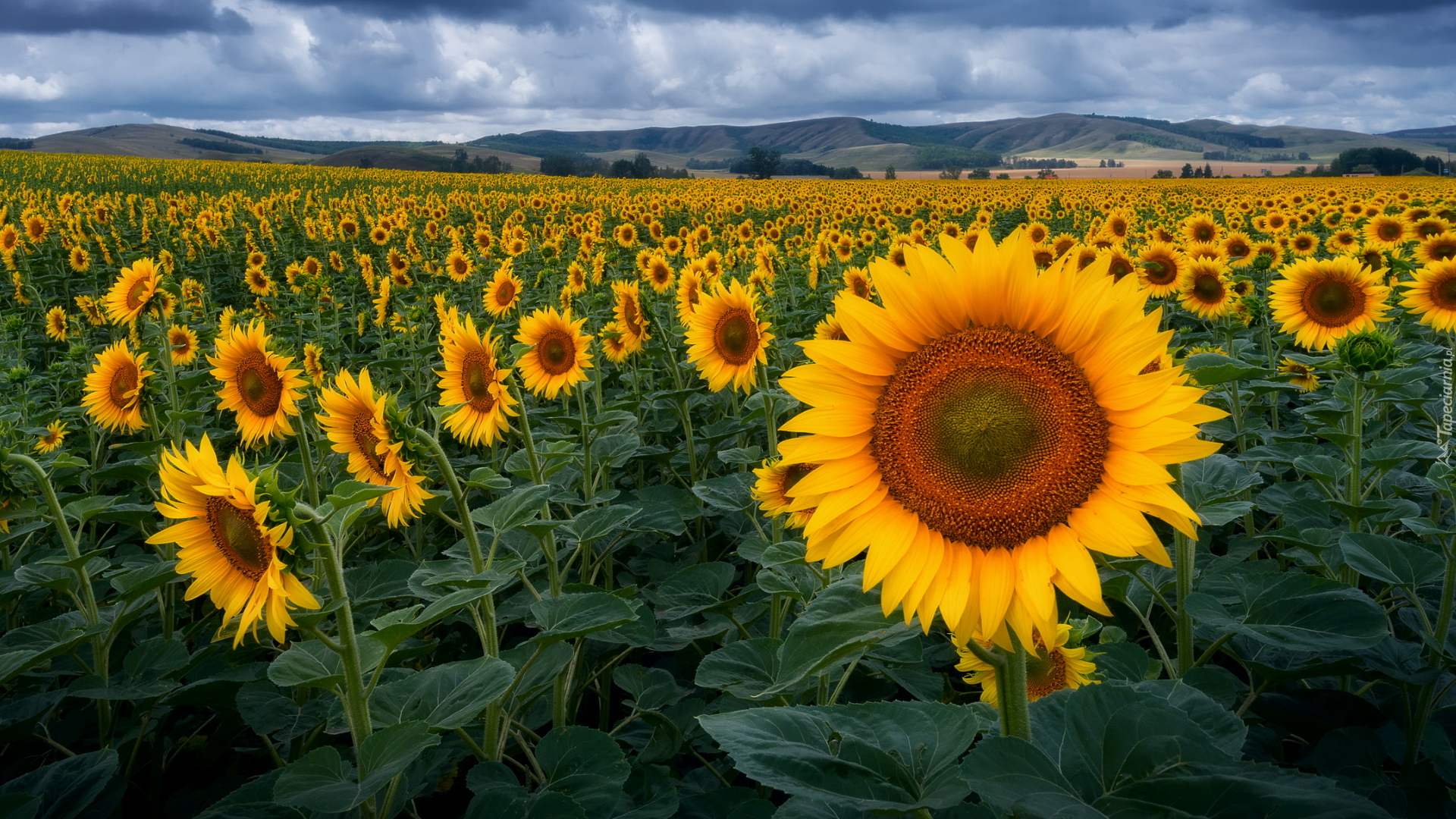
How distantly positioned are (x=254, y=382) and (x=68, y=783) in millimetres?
1789

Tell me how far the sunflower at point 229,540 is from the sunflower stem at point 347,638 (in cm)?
7

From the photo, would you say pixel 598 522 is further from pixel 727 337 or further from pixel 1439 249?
pixel 1439 249

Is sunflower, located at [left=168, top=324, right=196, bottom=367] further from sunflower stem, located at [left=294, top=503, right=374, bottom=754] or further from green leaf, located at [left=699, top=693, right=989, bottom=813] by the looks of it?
green leaf, located at [left=699, top=693, right=989, bottom=813]

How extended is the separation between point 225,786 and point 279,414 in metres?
1.49

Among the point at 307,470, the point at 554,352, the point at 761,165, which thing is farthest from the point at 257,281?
the point at 761,165

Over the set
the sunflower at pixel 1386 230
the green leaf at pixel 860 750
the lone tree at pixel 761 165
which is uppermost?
the lone tree at pixel 761 165

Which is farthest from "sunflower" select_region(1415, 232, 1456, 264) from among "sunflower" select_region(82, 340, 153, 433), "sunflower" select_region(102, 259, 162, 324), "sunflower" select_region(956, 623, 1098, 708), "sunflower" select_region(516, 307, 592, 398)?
"sunflower" select_region(102, 259, 162, 324)

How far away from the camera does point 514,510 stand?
2523 mm

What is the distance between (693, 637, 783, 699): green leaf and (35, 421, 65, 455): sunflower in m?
4.43

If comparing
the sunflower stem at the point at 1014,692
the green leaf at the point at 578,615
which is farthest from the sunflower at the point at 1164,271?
the sunflower stem at the point at 1014,692

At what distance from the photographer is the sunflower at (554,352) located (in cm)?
452

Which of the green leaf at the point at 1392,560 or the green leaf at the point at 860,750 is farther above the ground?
the green leaf at the point at 860,750

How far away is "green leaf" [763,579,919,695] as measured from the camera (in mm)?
1271

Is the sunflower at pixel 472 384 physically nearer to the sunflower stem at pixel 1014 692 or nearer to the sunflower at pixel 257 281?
the sunflower stem at pixel 1014 692
